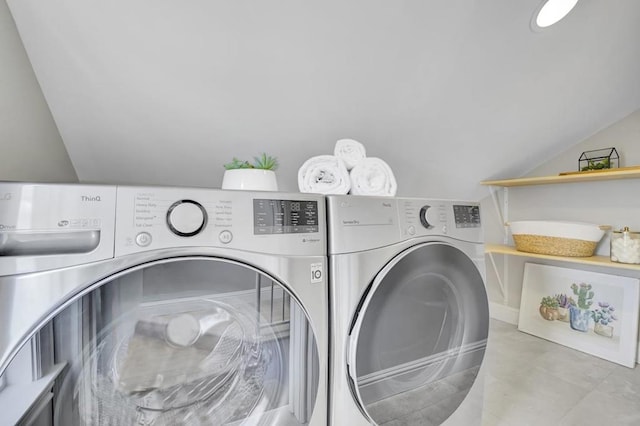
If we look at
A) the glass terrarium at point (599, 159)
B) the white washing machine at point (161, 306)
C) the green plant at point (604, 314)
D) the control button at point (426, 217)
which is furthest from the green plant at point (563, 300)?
the white washing machine at point (161, 306)

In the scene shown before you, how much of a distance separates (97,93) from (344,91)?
0.91 m

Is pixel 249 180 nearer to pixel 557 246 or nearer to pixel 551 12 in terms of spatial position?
pixel 551 12

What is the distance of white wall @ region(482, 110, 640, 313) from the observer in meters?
1.89

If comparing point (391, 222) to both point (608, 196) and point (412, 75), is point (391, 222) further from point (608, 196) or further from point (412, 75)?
point (608, 196)

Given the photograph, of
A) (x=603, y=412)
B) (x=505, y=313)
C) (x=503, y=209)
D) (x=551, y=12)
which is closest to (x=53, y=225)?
(x=551, y=12)

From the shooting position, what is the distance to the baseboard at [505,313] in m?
2.42

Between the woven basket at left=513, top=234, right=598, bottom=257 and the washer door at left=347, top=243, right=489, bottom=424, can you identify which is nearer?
the washer door at left=347, top=243, right=489, bottom=424

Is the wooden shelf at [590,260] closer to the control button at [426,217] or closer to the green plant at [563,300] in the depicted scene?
the green plant at [563,300]

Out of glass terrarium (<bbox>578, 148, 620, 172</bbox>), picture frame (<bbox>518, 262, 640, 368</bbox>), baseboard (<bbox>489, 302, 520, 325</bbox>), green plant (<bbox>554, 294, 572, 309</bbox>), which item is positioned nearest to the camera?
picture frame (<bbox>518, 262, 640, 368</bbox>)

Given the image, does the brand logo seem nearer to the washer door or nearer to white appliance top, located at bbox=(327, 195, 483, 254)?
white appliance top, located at bbox=(327, 195, 483, 254)

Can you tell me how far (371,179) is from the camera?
1047 millimetres

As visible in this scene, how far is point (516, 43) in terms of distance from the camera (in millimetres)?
1331

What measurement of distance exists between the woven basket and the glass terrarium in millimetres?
484

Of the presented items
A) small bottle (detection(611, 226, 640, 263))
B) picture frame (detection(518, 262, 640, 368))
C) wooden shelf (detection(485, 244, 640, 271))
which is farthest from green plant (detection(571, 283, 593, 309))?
small bottle (detection(611, 226, 640, 263))
